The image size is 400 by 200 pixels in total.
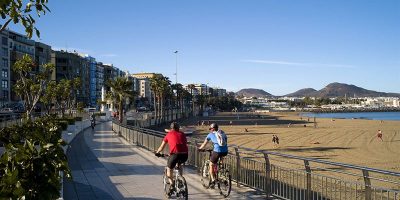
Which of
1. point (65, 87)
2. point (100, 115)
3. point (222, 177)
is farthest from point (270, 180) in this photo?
point (100, 115)

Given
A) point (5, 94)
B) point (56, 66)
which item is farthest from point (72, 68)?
point (5, 94)

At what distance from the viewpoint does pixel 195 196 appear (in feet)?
33.1

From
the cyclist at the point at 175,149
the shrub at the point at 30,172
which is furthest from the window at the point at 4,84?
the shrub at the point at 30,172

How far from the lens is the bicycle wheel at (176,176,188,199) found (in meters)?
9.23

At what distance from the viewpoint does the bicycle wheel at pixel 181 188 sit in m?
9.23

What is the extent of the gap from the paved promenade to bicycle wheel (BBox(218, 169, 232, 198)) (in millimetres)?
180

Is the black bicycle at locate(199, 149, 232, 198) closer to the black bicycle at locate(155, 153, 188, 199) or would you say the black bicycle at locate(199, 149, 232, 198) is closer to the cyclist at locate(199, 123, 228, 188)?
the cyclist at locate(199, 123, 228, 188)

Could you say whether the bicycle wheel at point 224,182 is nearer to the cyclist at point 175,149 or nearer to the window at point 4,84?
the cyclist at point 175,149

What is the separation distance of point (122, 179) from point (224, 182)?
12.3 ft

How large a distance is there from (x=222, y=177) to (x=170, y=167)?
1391 mm

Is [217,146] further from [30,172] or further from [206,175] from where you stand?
[30,172]

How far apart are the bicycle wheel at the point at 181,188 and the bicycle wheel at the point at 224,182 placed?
111 cm

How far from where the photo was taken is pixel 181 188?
9.29 meters

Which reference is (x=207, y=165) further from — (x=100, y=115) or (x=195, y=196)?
(x=100, y=115)
